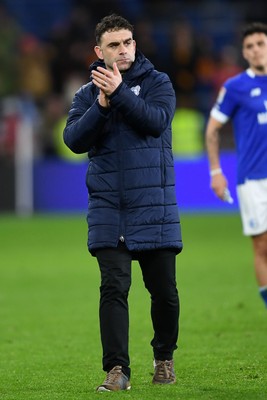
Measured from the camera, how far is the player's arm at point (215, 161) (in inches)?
391

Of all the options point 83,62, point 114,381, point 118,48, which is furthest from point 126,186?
point 83,62

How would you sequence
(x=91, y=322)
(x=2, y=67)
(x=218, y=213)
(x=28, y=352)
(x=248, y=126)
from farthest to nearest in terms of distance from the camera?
(x=2, y=67)
(x=218, y=213)
(x=91, y=322)
(x=248, y=126)
(x=28, y=352)

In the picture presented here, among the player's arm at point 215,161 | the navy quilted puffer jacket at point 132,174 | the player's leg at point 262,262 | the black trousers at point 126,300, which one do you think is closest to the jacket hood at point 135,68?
the navy quilted puffer jacket at point 132,174

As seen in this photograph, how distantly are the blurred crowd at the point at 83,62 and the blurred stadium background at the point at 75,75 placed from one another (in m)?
0.02

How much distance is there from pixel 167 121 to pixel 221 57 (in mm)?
19619

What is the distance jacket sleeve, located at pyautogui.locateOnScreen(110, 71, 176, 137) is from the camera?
6.93 meters

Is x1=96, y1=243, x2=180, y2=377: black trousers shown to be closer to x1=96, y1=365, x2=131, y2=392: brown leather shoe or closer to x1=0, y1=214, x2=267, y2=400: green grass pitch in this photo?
x1=96, y1=365, x2=131, y2=392: brown leather shoe

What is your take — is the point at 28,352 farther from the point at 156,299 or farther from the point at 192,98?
the point at 192,98

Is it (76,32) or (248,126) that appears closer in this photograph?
(248,126)

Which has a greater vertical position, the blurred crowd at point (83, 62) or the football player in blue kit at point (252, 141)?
the blurred crowd at point (83, 62)

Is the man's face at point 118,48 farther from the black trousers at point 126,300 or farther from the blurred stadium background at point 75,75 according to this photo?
the blurred stadium background at point 75,75

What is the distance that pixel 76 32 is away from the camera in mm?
25797

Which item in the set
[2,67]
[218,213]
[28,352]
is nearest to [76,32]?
[2,67]

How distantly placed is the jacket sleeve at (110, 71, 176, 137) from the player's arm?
2.71 metres
